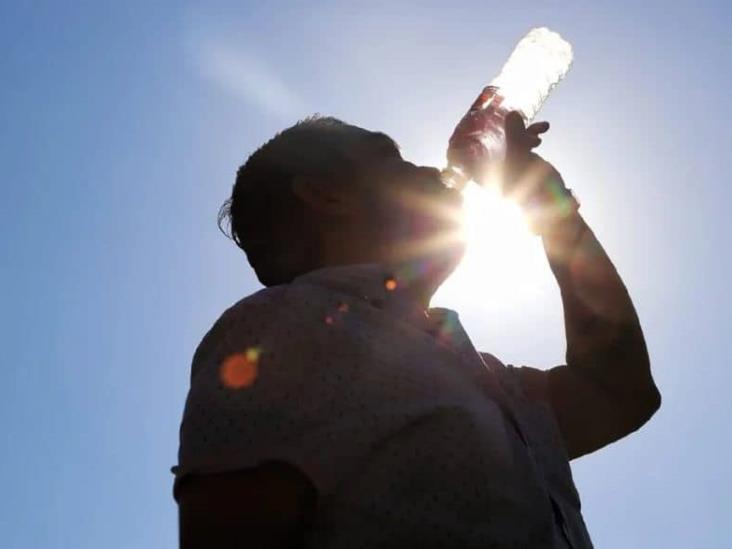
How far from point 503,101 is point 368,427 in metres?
2.58

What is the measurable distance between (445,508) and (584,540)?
0.44 meters

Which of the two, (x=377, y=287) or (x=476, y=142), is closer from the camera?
(x=377, y=287)

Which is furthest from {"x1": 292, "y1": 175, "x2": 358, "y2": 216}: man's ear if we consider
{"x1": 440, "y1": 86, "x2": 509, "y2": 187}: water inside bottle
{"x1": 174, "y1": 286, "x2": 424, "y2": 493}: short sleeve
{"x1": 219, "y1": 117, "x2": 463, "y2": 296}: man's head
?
{"x1": 440, "y1": 86, "x2": 509, "y2": 187}: water inside bottle

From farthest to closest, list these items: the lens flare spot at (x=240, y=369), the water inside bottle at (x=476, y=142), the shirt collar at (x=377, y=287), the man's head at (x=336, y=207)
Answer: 1. the water inside bottle at (x=476, y=142)
2. the man's head at (x=336, y=207)
3. the shirt collar at (x=377, y=287)
4. the lens flare spot at (x=240, y=369)

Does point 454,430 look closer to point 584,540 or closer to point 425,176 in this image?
point 584,540

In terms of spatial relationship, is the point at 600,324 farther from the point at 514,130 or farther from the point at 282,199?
the point at 282,199

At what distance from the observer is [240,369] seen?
1.56 meters

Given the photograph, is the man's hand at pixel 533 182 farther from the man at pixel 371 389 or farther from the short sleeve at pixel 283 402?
the short sleeve at pixel 283 402

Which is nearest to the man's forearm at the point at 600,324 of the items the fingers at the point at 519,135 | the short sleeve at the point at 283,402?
the fingers at the point at 519,135

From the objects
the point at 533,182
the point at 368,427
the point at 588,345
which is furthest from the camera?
the point at 533,182

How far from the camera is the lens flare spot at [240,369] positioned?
1.53 m

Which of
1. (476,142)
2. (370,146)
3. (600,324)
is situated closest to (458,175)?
(476,142)

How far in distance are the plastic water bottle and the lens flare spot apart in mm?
1293

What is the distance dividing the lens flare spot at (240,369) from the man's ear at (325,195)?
0.66 meters
